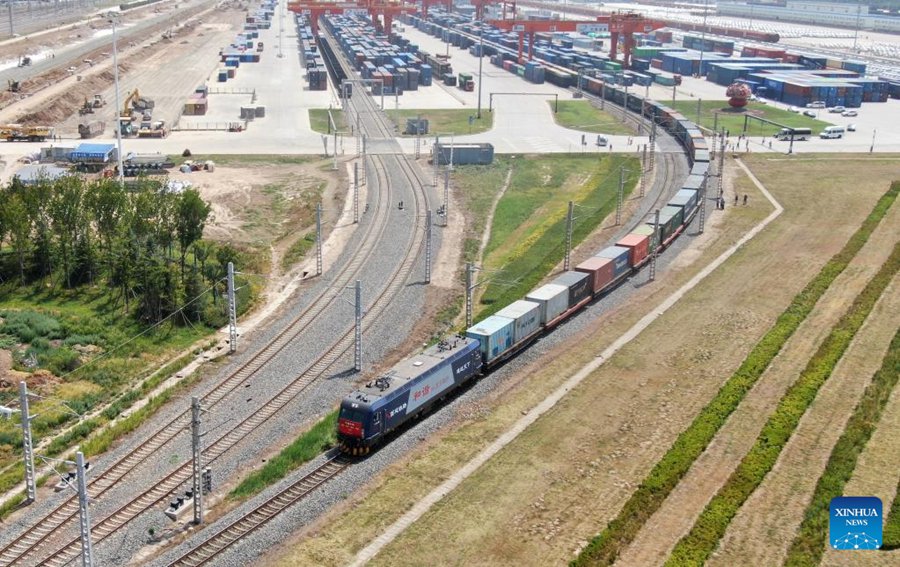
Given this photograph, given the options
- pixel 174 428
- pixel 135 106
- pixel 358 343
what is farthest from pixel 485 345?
pixel 135 106

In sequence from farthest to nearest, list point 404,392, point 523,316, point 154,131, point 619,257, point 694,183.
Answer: point 154,131, point 694,183, point 619,257, point 523,316, point 404,392

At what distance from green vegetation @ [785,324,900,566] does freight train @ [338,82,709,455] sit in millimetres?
17456

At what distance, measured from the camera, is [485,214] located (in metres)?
87.5

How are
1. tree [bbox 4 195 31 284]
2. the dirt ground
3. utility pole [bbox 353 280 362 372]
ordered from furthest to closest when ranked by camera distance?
1. tree [bbox 4 195 31 284]
2. utility pole [bbox 353 280 362 372]
3. the dirt ground

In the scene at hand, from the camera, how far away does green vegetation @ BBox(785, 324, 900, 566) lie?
34.2 meters

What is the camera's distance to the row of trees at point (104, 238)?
62219 millimetres

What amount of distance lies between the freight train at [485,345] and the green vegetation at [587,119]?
175ft

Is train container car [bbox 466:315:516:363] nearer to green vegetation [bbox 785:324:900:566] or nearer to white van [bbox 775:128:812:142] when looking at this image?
green vegetation [bbox 785:324:900:566]

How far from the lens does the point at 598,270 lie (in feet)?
202

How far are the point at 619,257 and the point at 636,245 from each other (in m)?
3.27

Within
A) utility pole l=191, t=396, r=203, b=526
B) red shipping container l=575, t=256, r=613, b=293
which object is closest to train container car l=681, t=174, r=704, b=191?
red shipping container l=575, t=256, r=613, b=293

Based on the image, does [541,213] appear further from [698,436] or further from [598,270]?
[698,436]

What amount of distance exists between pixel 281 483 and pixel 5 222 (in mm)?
34704

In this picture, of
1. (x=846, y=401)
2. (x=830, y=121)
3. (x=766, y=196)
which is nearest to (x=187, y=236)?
(x=846, y=401)
